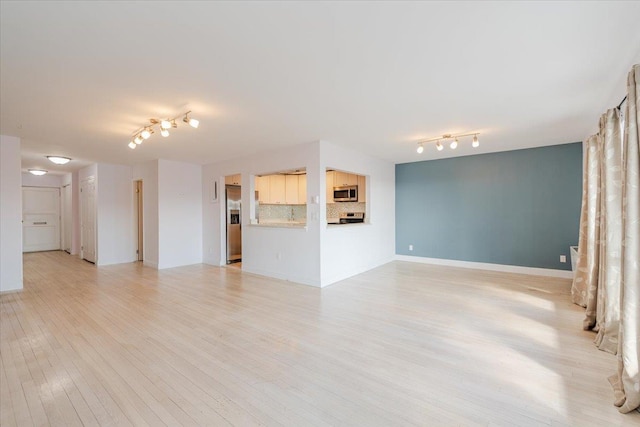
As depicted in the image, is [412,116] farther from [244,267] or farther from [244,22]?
[244,267]

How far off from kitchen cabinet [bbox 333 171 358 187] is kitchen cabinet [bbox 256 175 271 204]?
1725 millimetres

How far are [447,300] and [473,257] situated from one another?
264 cm

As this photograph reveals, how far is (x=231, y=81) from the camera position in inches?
103

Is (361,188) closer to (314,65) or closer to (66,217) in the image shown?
(314,65)

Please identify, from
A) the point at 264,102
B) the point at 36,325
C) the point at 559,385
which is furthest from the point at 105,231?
the point at 559,385

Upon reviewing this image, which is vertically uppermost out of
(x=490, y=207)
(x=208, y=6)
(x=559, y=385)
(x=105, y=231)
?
(x=208, y=6)

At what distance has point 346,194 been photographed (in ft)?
22.7

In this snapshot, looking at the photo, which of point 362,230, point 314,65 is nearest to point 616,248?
point 314,65

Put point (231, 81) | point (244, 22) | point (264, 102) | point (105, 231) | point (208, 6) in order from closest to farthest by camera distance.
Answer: point (208, 6), point (244, 22), point (231, 81), point (264, 102), point (105, 231)

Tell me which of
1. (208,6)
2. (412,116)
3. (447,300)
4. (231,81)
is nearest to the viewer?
(208,6)

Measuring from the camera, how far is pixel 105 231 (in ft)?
22.8

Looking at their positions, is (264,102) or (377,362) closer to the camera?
(377,362)

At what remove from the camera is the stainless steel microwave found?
6777 millimetres

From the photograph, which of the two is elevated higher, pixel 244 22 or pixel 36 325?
pixel 244 22
